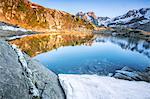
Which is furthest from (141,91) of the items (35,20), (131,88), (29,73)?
(35,20)

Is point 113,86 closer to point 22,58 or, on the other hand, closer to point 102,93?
point 102,93

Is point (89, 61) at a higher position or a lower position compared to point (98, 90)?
lower

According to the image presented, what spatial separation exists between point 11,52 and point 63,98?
350 cm

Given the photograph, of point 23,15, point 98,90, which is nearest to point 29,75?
point 98,90

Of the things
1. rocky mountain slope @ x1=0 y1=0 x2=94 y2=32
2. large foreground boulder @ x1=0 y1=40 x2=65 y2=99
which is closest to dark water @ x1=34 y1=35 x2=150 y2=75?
large foreground boulder @ x1=0 y1=40 x2=65 y2=99

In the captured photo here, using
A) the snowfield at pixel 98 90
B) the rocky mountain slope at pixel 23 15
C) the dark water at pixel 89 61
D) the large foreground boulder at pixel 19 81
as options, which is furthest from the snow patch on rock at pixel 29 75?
the rocky mountain slope at pixel 23 15

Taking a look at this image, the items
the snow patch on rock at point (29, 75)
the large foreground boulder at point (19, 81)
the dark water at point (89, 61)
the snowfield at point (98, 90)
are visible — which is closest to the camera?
the large foreground boulder at point (19, 81)

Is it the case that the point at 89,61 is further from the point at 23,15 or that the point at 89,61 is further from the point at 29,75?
the point at 23,15

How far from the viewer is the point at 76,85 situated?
14133mm

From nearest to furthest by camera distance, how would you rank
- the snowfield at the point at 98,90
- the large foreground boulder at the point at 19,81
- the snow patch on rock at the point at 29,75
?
the large foreground boulder at the point at 19,81 → the snow patch on rock at the point at 29,75 → the snowfield at the point at 98,90

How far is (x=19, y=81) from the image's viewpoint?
10125 mm

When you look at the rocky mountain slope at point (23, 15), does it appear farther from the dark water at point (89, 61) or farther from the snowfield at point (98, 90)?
the snowfield at point (98, 90)

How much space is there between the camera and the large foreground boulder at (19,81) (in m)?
9.45

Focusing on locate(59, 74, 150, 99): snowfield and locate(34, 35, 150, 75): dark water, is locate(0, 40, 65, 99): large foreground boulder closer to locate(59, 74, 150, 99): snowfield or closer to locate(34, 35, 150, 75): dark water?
locate(59, 74, 150, 99): snowfield
